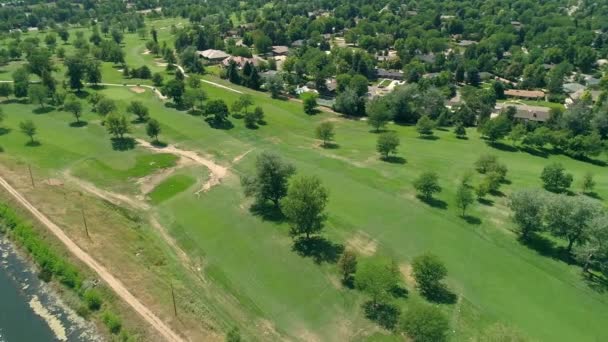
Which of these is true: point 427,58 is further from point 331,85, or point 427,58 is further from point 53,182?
point 53,182

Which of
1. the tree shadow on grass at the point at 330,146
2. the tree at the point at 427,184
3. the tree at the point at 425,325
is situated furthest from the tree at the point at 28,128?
the tree at the point at 425,325

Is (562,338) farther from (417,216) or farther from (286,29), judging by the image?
(286,29)

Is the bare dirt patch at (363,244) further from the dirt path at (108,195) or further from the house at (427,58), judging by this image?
the house at (427,58)

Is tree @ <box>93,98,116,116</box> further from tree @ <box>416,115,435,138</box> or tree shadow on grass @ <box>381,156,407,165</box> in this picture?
Result: tree @ <box>416,115,435,138</box>

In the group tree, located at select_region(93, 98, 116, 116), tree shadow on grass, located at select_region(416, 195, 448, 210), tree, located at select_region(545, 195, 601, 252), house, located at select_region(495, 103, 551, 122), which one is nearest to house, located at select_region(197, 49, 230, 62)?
tree, located at select_region(93, 98, 116, 116)

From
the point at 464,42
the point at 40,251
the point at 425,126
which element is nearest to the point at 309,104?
the point at 425,126

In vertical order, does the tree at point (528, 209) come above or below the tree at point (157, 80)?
above
